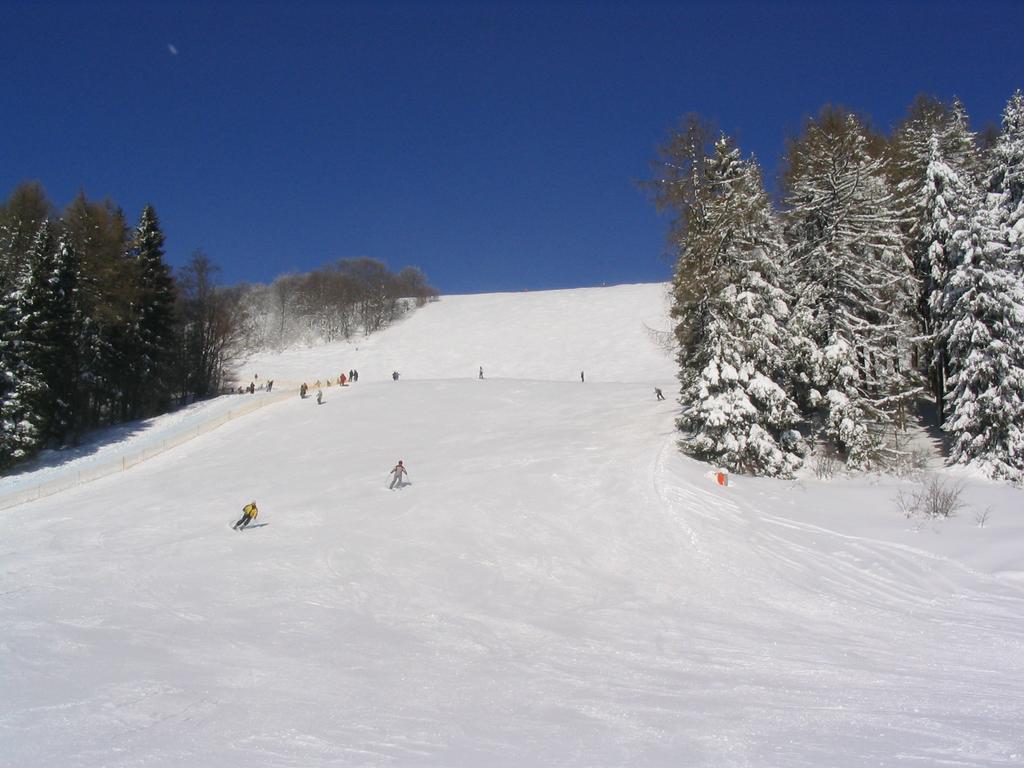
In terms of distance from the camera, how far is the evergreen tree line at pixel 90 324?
30.6m

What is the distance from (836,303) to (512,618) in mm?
17058

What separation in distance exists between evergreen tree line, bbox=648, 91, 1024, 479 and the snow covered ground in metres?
2.40

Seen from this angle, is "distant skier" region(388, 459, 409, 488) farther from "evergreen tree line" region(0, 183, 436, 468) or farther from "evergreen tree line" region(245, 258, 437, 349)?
"evergreen tree line" region(245, 258, 437, 349)

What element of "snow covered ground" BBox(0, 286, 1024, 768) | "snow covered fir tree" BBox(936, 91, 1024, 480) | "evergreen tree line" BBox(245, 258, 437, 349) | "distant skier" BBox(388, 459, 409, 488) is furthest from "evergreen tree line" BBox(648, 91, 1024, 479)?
"evergreen tree line" BBox(245, 258, 437, 349)

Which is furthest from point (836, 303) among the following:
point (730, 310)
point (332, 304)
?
point (332, 304)

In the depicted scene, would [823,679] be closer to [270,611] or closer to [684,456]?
[270,611]

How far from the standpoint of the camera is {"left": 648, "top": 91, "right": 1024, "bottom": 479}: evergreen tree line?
2081cm

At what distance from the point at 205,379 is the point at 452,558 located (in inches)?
1640

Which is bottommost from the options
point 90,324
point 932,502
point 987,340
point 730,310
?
point 932,502

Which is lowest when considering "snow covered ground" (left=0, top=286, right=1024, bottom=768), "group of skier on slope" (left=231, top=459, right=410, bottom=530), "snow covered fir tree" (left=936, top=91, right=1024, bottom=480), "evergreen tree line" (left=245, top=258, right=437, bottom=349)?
"snow covered ground" (left=0, top=286, right=1024, bottom=768)

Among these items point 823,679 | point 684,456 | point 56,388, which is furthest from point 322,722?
point 56,388

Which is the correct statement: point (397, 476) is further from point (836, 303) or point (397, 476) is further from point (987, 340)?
point (987, 340)

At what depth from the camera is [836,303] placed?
877 inches

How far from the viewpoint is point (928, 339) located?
2303cm
